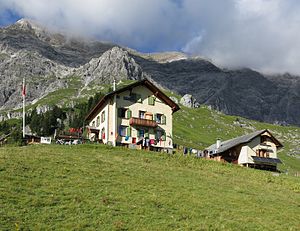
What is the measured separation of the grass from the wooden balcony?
23.3 metres

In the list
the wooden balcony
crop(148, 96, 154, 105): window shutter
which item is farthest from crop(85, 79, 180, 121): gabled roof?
the wooden balcony

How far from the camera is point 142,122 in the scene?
72.0 metres

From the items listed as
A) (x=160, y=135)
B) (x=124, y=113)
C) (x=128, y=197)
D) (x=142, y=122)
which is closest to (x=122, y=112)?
(x=124, y=113)

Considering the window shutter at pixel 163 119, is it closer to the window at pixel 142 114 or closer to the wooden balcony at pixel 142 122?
the wooden balcony at pixel 142 122

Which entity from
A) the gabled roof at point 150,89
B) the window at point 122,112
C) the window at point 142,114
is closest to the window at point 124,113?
the window at point 122,112

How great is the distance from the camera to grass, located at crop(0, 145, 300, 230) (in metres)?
23.8

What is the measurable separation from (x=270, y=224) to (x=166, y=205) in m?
6.70

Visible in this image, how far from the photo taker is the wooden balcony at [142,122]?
71188 mm

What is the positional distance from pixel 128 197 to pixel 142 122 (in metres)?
43.0

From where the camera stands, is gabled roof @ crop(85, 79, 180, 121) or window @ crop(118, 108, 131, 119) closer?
window @ crop(118, 108, 131, 119)

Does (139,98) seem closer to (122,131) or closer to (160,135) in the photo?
(122,131)

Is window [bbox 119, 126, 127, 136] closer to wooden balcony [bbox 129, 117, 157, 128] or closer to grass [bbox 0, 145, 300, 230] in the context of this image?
wooden balcony [bbox 129, 117, 157, 128]

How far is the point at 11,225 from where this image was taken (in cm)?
2123

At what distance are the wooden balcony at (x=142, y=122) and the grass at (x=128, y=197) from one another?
76.4ft
